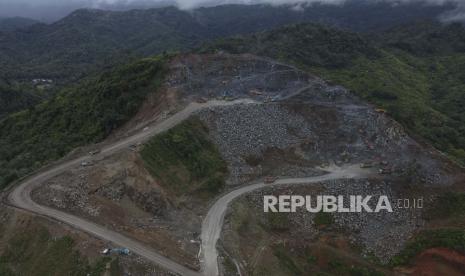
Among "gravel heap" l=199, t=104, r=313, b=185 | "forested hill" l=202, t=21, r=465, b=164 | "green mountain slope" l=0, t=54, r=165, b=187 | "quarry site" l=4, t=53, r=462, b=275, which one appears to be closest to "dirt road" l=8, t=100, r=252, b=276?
"quarry site" l=4, t=53, r=462, b=275

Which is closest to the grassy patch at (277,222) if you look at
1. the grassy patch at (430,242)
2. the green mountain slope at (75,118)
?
the grassy patch at (430,242)

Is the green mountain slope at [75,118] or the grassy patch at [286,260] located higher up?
the green mountain slope at [75,118]

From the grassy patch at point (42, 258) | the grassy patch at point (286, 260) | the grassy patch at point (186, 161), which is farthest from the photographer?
the grassy patch at point (186, 161)

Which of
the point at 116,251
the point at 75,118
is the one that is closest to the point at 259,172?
the point at 116,251

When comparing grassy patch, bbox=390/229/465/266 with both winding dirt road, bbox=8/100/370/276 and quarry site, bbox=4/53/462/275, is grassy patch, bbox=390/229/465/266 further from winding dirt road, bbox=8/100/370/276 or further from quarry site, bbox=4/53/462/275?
winding dirt road, bbox=8/100/370/276

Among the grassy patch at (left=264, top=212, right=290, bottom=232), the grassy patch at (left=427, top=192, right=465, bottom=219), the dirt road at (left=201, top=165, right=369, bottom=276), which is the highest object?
the dirt road at (left=201, top=165, right=369, bottom=276)

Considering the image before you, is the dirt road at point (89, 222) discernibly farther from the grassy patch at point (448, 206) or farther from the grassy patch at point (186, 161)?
the grassy patch at point (448, 206)
